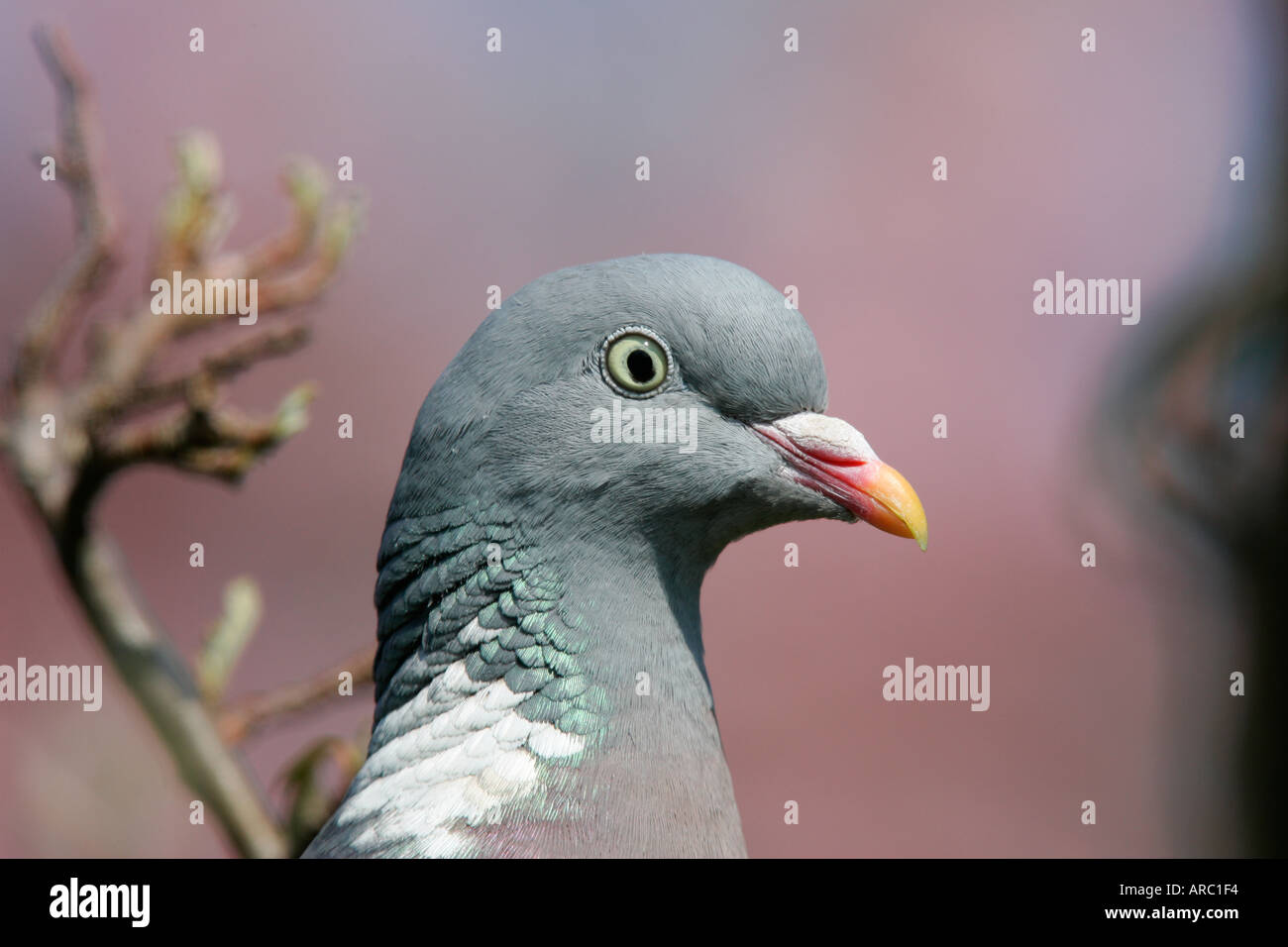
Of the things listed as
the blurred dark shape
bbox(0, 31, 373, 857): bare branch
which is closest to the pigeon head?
bbox(0, 31, 373, 857): bare branch

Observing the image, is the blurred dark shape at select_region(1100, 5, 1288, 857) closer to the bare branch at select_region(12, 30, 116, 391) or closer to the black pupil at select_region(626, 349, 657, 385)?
the black pupil at select_region(626, 349, 657, 385)

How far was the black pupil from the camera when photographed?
2154 millimetres

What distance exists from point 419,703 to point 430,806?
0.74ft

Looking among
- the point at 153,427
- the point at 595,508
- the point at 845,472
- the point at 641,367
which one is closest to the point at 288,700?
the point at 153,427

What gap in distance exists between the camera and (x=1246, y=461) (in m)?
4.70

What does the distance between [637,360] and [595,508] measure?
305mm

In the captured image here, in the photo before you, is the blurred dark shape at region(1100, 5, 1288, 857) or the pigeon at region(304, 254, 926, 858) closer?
the pigeon at region(304, 254, 926, 858)

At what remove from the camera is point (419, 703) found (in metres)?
2.14

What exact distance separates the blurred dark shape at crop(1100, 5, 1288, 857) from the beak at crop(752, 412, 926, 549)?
3283 millimetres

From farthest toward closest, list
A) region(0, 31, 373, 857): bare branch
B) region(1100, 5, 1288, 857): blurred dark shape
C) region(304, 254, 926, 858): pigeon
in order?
region(1100, 5, 1288, 857): blurred dark shape < region(0, 31, 373, 857): bare branch < region(304, 254, 926, 858): pigeon

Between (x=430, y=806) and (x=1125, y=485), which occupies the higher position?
(x=1125, y=485)

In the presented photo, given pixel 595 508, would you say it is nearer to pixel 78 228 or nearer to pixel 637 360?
pixel 637 360
